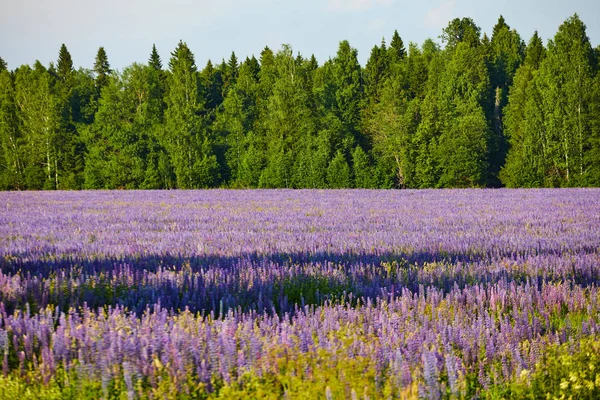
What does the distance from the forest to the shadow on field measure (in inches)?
1383

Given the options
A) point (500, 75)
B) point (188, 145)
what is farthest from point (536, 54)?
point (188, 145)

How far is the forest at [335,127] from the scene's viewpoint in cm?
4006

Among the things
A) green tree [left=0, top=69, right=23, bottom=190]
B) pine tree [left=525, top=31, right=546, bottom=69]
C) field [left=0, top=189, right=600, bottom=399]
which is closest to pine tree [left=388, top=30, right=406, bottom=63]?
pine tree [left=525, top=31, right=546, bottom=69]

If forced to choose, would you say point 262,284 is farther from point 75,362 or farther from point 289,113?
point 289,113

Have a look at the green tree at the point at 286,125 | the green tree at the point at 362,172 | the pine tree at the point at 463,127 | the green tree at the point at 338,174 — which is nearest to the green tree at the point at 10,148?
the green tree at the point at 286,125

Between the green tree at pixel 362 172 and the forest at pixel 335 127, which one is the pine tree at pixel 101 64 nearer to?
the forest at pixel 335 127

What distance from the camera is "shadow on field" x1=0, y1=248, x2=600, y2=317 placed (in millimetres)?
4070

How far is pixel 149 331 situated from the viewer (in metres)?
2.99

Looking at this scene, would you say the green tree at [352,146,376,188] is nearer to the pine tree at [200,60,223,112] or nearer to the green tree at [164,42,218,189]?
the green tree at [164,42,218,189]

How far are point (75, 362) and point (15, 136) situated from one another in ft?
190

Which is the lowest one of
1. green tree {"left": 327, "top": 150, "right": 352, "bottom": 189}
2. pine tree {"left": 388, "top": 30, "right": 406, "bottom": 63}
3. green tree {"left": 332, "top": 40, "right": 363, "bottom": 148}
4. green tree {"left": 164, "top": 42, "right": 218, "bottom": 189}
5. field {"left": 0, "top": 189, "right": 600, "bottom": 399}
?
field {"left": 0, "top": 189, "right": 600, "bottom": 399}

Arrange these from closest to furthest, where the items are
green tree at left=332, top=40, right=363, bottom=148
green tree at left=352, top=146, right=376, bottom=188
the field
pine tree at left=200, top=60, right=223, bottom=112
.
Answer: the field, green tree at left=352, top=146, right=376, bottom=188, green tree at left=332, top=40, right=363, bottom=148, pine tree at left=200, top=60, right=223, bottom=112

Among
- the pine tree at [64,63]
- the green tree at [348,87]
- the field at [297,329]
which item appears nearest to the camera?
the field at [297,329]

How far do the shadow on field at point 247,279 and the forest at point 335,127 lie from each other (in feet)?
115
